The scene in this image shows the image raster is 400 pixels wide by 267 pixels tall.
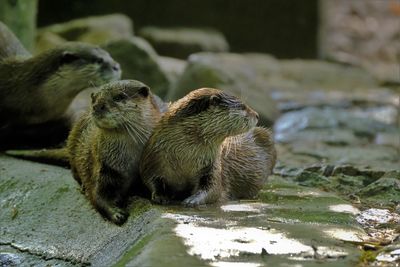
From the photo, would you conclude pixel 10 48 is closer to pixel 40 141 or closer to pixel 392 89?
pixel 40 141

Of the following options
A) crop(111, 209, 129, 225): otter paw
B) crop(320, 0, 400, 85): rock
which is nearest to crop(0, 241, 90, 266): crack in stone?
crop(111, 209, 129, 225): otter paw

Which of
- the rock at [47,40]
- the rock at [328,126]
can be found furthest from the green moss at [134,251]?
the rock at [47,40]

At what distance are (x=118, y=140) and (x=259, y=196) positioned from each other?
2.54 ft

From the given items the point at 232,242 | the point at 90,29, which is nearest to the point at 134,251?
the point at 232,242

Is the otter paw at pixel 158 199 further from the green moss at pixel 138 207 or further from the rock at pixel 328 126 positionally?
the rock at pixel 328 126

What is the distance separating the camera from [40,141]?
5281mm

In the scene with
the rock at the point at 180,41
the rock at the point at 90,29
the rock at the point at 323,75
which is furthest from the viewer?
the rock at the point at 180,41

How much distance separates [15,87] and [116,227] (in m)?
2.00

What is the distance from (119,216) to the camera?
350 cm

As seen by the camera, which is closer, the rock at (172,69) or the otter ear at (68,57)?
the otter ear at (68,57)

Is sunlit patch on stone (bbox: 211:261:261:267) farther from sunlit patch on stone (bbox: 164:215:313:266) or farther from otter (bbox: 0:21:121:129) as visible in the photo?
otter (bbox: 0:21:121:129)

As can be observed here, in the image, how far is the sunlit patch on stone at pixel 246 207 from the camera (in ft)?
11.5

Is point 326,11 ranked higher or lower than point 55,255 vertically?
lower

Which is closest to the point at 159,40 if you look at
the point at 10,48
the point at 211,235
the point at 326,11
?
the point at 326,11
